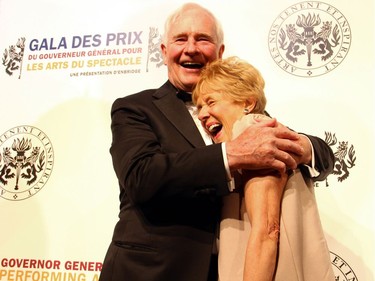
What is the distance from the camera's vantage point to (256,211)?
3.93 ft

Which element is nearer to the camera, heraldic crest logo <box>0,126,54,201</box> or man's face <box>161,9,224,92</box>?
man's face <box>161,9,224,92</box>

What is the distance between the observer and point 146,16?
8.87 ft

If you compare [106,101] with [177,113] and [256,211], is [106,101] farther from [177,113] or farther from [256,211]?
[256,211]

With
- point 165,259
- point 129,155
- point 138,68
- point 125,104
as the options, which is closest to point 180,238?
point 165,259

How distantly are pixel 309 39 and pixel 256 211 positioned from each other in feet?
4.83

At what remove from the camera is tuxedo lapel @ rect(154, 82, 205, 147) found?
59.7 inches

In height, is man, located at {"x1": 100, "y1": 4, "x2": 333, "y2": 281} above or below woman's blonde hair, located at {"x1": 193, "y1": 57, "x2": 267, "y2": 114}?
below

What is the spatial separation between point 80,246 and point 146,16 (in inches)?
49.7

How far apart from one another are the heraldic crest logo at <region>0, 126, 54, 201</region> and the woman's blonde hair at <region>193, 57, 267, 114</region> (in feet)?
4.81

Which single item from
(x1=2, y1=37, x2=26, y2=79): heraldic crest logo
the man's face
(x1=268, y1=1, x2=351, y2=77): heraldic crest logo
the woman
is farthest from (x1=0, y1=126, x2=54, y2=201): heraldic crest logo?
the woman

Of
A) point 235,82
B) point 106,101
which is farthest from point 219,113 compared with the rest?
point 106,101

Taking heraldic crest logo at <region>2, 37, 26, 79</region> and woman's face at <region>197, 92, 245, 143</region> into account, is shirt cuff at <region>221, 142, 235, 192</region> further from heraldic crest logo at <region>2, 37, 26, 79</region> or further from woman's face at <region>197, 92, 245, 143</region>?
heraldic crest logo at <region>2, 37, 26, 79</region>

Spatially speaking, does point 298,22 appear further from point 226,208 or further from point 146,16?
point 226,208

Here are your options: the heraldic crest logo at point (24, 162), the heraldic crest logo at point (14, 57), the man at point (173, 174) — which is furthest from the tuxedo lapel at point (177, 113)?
the heraldic crest logo at point (14, 57)
